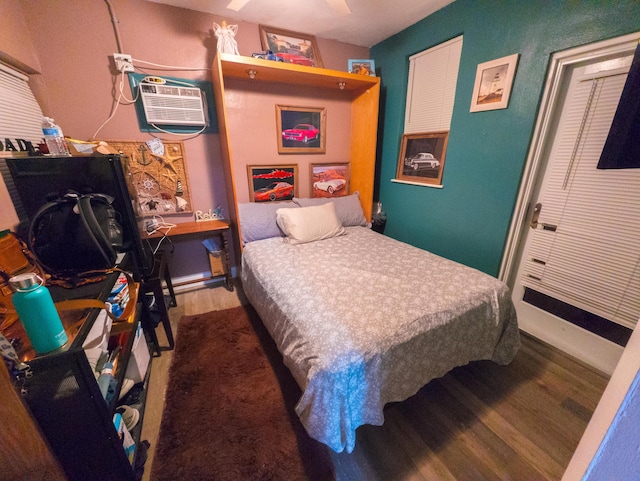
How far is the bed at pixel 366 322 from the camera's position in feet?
3.47

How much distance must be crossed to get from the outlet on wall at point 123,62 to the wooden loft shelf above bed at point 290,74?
71cm

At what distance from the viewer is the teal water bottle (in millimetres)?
609

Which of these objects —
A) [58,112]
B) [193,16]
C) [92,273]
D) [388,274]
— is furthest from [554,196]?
[58,112]

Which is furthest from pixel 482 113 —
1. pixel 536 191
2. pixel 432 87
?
pixel 536 191

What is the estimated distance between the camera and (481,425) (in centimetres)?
132

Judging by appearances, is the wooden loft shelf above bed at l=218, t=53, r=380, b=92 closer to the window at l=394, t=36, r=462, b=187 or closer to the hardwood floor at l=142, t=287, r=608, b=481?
the window at l=394, t=36, r=462, b=187

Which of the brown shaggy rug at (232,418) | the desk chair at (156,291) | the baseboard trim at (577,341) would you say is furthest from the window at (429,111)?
the desk chair at (156,291)

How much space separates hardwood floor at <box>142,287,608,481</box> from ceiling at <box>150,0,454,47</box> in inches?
106

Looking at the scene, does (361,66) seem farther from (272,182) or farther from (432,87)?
(272,182)

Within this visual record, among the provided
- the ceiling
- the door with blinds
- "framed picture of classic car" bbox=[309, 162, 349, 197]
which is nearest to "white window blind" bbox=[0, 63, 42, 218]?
the ceiling

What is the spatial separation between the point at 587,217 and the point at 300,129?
2527 millimetres

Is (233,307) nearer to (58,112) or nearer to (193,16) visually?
(58,112)

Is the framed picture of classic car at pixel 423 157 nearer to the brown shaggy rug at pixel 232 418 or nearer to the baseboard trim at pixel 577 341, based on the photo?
the baseboard trim at pixel 577 341

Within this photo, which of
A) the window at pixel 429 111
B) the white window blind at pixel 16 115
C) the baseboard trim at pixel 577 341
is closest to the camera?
the white window blind at pixel 16 115
